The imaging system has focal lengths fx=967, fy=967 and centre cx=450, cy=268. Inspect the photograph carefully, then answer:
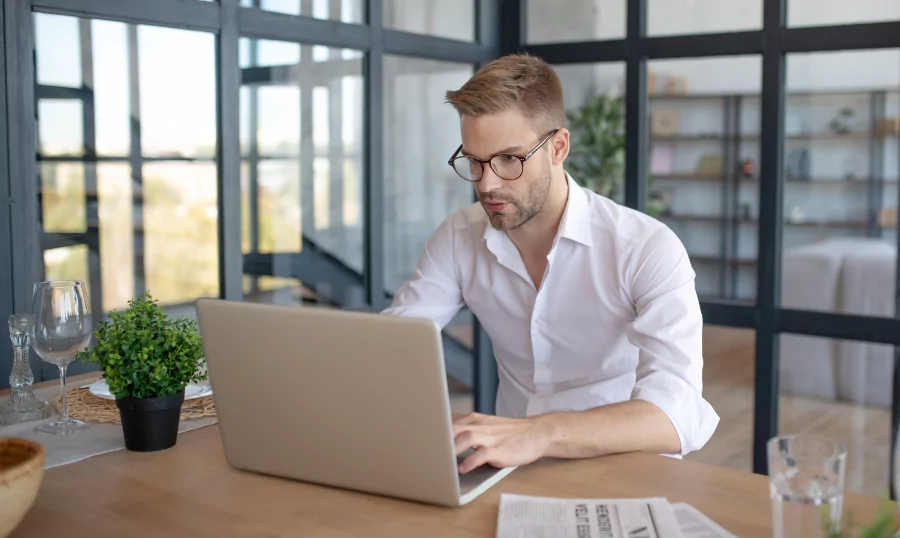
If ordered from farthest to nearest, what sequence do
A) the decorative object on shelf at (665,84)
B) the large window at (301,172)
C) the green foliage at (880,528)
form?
the decorative object on shelf at (665,84), the large window at (301,172), the green foliage at (880,528)

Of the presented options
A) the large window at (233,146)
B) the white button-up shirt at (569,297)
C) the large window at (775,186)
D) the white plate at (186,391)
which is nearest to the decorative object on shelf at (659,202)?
the large window at (775,186)

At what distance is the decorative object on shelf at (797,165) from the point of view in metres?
3.17

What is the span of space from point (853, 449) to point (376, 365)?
2396 millimetres

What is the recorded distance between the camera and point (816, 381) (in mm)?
3205

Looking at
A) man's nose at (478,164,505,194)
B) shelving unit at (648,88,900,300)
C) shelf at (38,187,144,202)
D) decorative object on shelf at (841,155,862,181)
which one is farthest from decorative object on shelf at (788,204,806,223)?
shelf at (38,187,144,202)

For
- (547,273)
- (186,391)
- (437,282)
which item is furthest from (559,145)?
(186,391)

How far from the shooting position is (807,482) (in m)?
1.10

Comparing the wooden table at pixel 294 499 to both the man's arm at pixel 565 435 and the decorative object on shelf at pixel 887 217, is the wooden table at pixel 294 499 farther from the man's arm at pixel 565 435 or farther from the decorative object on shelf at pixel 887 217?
the decorative object on shelf at pixel 887 217

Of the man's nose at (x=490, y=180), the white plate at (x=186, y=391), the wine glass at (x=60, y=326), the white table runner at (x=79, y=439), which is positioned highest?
the man's nose at (x=490, y=180)

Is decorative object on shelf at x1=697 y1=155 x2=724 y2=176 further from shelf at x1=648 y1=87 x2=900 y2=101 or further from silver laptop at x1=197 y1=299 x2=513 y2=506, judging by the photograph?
silver laptop at x1=197 y1=299 x2=513 y2=506

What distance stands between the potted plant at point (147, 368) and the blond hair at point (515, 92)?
31.6 inches

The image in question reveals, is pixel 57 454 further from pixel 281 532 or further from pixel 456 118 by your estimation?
pixel 456 118

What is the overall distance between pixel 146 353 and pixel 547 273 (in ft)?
3.22

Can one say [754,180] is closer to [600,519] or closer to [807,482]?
[600,519]
